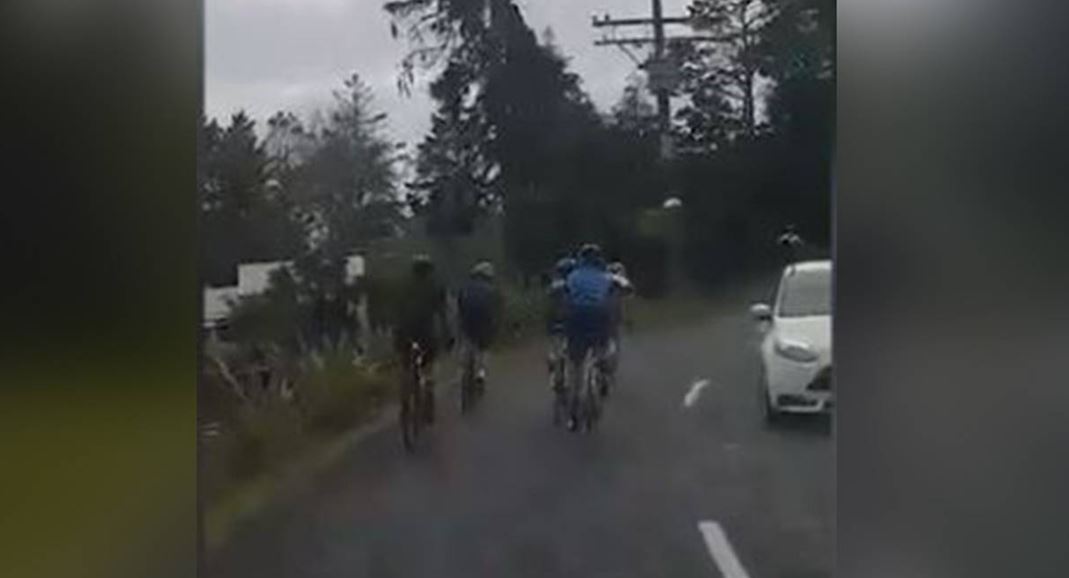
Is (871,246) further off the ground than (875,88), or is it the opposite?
(875,88)

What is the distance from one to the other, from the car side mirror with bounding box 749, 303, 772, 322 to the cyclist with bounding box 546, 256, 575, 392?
39 cm

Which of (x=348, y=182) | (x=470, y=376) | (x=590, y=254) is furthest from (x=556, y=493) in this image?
(x=348, y=182)

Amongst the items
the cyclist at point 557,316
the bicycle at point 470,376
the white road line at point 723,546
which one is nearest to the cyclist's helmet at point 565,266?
the cyclist at point 557,316

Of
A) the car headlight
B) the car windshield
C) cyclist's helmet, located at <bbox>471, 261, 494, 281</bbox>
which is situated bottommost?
the car headlight

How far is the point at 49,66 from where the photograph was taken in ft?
10.8

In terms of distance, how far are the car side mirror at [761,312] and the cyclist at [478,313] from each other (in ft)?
1.79

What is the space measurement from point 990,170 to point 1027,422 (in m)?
0.52

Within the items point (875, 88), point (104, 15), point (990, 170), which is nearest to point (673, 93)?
point (875, 88)

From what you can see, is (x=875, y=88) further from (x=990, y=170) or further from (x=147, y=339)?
(x=147, y=339)

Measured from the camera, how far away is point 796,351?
3293 millimetres

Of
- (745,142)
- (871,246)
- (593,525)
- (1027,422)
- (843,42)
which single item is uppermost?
(843,42)

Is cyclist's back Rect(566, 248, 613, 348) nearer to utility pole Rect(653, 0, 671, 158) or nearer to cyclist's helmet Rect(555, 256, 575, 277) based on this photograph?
cyclist's helmet Rect(555, 256, 575, 277)

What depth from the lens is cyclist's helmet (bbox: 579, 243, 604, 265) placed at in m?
3.31

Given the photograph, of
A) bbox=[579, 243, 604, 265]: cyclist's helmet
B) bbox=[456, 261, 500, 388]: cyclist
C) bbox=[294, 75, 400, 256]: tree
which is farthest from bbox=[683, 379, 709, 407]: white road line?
bbox=[294, 75, 400, 256]: tree
